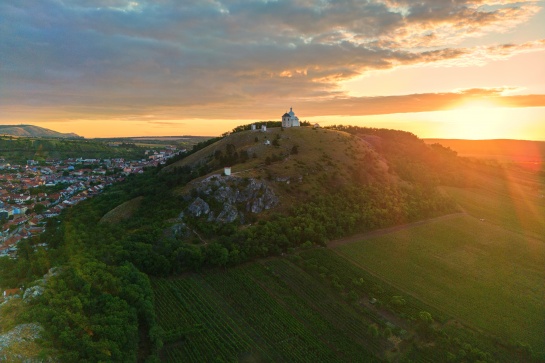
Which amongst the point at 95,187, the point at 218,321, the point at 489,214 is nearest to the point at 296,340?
the point at 218,321

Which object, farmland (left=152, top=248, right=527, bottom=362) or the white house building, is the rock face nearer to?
farmland (left=152, top=248, right=527, bottom=362)

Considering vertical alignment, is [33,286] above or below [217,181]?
below

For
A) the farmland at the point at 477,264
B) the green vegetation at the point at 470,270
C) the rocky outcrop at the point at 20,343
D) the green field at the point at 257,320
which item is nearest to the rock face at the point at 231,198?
the green field at the point at 257,320

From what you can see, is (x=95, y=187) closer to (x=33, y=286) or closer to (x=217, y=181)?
(x=217, y=181)

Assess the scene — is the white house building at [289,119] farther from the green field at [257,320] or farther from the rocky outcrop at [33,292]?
the rocky outcrop at [33,292]

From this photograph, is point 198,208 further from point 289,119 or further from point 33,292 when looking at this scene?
point 289,119

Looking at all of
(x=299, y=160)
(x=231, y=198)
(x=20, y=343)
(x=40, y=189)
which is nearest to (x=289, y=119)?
(x=299, y=160)
